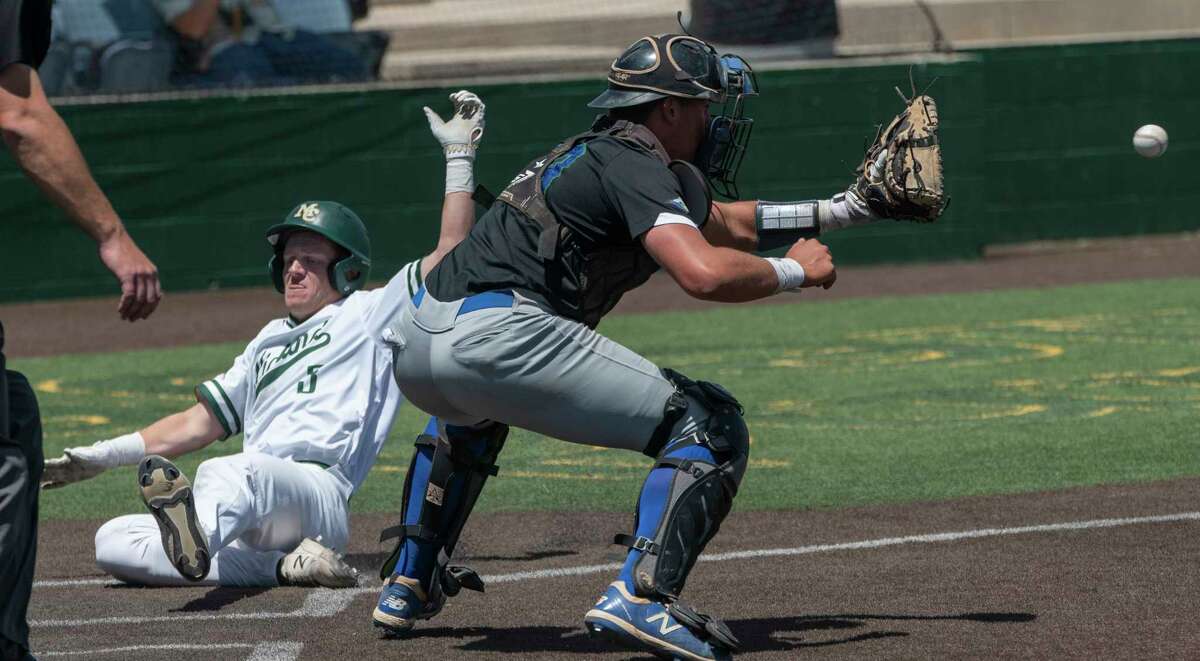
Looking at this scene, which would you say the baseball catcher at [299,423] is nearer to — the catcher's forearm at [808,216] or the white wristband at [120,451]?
the white wristband at [120,451]

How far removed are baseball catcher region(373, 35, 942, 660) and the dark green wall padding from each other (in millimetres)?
12593

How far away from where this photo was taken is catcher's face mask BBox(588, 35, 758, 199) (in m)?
4.96

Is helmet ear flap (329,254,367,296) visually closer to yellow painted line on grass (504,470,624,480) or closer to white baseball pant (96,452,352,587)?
white baseball pant (96,452,352,587)

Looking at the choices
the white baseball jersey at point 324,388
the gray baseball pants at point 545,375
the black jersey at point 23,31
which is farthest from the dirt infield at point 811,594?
the black jersey at point 23,31

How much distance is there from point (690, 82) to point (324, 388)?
2001 millimetres

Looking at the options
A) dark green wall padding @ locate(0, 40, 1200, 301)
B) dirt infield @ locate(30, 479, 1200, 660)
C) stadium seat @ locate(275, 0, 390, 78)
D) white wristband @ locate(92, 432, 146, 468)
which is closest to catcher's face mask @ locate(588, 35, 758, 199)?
dirt infield @ locate(30, 479, 1200, 660)

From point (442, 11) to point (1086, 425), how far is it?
16455mm

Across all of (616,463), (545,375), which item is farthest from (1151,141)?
(545,375)

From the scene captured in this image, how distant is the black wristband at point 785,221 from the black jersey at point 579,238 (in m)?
0.59

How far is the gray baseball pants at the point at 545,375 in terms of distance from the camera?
473 centimetres

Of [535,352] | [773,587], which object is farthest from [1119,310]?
[535,352]

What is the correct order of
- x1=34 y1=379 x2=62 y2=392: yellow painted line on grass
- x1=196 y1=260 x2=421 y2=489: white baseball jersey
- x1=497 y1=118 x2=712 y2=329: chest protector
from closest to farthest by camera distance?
x1=497 y1=118 x2=712 y2=329: chest protector
x1=196 y1=260 x2=421 y2=489: white baseball jersey
x1=34 y1=379 x2=62 y2=392: yellow painted line on grass

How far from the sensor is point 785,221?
18.0 ft

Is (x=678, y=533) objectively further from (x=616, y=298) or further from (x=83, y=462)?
(x=83, y=462)
